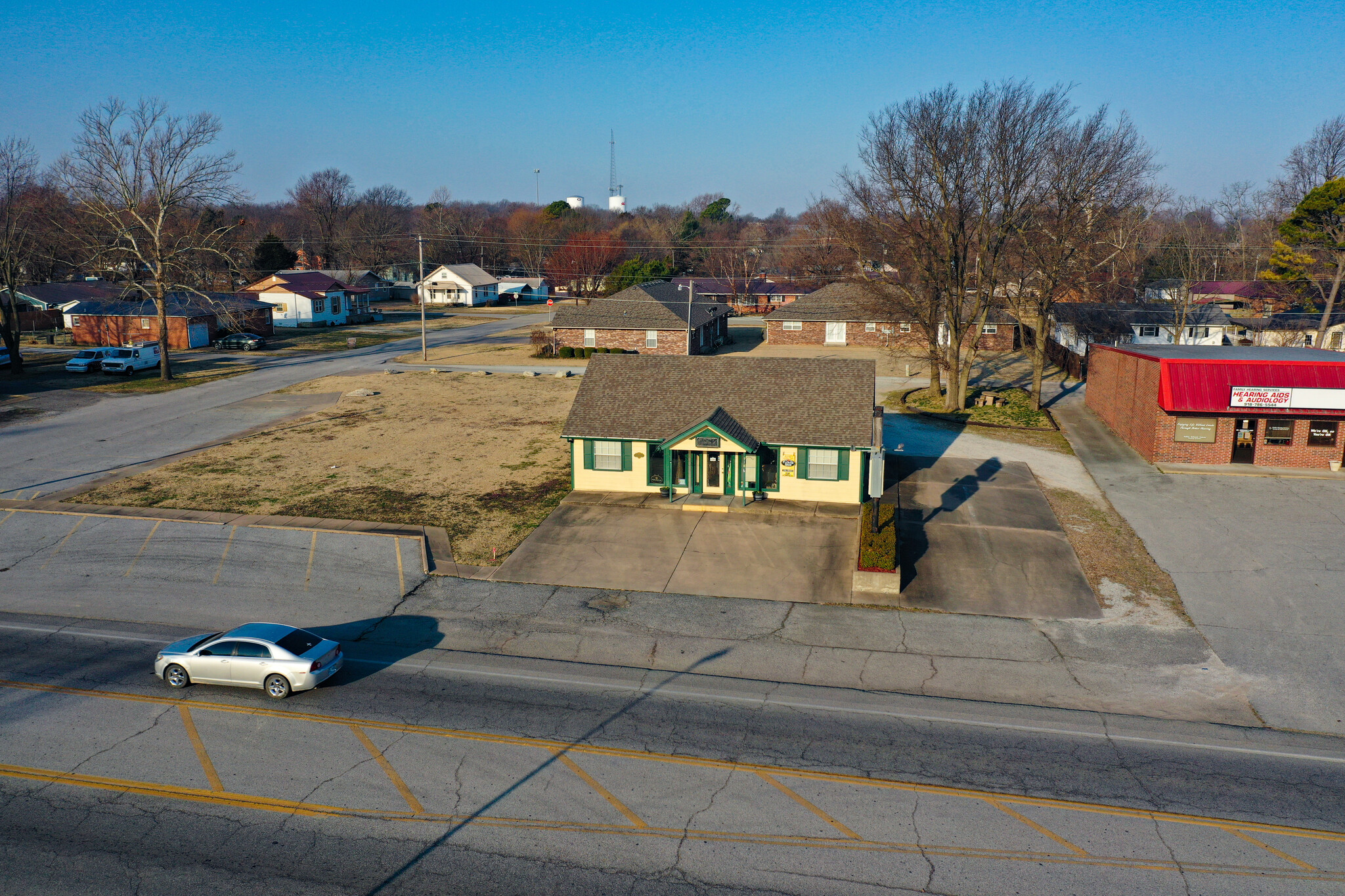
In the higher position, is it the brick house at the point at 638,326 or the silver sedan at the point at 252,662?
the brick house at the point at 638,326

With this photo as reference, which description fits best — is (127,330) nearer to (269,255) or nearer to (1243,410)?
(269,255)

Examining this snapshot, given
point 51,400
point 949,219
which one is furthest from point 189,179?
point 949,219

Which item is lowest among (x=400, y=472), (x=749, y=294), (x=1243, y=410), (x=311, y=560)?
(x=311, y=560)

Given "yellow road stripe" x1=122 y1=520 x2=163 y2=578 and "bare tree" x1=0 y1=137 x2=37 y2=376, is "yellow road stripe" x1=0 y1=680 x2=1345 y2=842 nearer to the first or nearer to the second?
"yellow road stripe" x1=122 y1=520 x2=163 y2=578

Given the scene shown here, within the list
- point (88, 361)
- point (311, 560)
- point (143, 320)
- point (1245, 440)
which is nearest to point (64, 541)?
point (311, 560)

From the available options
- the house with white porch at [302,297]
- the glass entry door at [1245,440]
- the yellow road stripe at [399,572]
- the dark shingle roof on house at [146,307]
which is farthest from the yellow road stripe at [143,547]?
the house with white porch at [302,297]

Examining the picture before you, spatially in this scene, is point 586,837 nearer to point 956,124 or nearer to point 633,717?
point 633,717

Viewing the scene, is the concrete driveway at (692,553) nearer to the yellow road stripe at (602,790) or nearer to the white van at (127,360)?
the yellow road stripe at (602,790)
